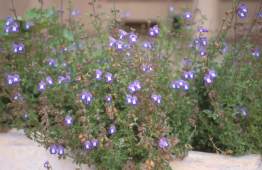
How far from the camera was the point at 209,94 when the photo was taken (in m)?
3.05

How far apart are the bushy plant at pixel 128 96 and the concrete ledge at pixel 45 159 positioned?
0.06 m

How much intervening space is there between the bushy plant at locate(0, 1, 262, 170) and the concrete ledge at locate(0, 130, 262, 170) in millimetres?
59

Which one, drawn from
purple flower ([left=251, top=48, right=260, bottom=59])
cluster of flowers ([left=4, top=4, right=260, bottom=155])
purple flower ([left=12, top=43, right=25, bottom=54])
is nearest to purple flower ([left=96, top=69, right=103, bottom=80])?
cluster of flowers ([left=4, top=4, right=260, bottom=155])

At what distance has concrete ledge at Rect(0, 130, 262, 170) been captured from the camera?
116 inches

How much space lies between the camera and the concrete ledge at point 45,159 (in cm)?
294

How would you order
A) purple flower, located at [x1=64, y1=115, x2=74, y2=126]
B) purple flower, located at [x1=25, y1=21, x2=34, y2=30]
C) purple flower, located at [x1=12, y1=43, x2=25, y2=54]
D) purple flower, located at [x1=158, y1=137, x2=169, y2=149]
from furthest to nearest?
purple flower, located at [x1=25, y1=21, x2=34, y2=30]
purple flower, located at [x1=12, y1=43, x2=25, y2=54]
purple flower, located at [x1=64, y1=115, x2=74, y2=126]
purple flower, located at [x1=158, y1=137, x2=169, y2=149]

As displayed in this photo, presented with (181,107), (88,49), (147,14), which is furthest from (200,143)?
(147,14)

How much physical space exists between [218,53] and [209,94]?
351 millimetres

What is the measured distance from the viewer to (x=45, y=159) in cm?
313

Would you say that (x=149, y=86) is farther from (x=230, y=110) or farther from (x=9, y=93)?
(x=9, y=93)

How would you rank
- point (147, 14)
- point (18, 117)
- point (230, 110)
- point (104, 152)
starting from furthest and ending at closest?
1. point (147, 14)
2. point (18, 117)
3. point (230, 110)
4. point (104, 152)

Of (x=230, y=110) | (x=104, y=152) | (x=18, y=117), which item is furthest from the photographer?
(x=18, y=117)

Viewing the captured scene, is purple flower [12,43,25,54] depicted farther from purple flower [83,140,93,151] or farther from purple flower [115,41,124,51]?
purple flower [83,140,93,151]

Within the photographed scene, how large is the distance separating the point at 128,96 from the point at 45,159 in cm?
64
